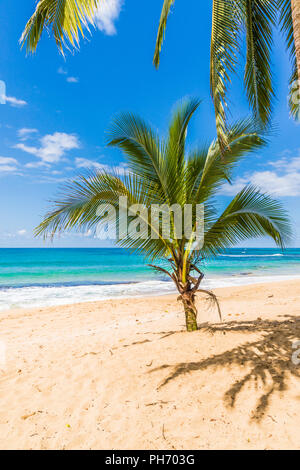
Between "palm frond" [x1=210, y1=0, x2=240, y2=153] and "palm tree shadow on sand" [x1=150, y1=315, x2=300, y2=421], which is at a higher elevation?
"palm frond" [x1=210, y1=0, x2=240, y2=153]

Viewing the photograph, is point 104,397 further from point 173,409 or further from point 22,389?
point 22,389

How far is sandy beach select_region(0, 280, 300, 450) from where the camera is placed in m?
2.33

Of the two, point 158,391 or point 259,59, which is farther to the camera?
point 259,59

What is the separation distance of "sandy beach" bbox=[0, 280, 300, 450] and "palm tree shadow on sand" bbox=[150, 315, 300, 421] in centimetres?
1

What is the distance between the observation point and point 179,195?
4270 millimetres

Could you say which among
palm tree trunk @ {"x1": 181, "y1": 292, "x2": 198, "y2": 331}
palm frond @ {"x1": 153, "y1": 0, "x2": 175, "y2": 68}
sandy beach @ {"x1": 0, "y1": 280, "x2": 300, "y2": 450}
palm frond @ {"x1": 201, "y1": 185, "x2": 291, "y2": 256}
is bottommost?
sandy beach @ {"x1": 0, "y1": 280, "x2": 300, "y2": 450}

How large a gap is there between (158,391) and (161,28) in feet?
20.2

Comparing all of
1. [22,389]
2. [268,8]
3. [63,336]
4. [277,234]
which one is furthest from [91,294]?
[268,8]

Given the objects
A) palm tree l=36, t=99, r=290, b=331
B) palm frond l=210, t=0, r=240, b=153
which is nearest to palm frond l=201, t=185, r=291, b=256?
palm tree l=36, t=99, r=290, b=331

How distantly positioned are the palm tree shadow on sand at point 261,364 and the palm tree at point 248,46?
2.89 meters

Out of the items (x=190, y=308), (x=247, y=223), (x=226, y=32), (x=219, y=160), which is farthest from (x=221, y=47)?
(x=190, y=308)

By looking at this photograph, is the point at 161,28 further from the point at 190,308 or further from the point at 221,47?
the point at 190,308

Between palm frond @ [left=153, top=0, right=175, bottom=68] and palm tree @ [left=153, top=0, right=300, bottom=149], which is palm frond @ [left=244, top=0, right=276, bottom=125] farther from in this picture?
palm frond @ [left=153, top=0, right=175, bottom=68]

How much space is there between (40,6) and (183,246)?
4.69 meters
